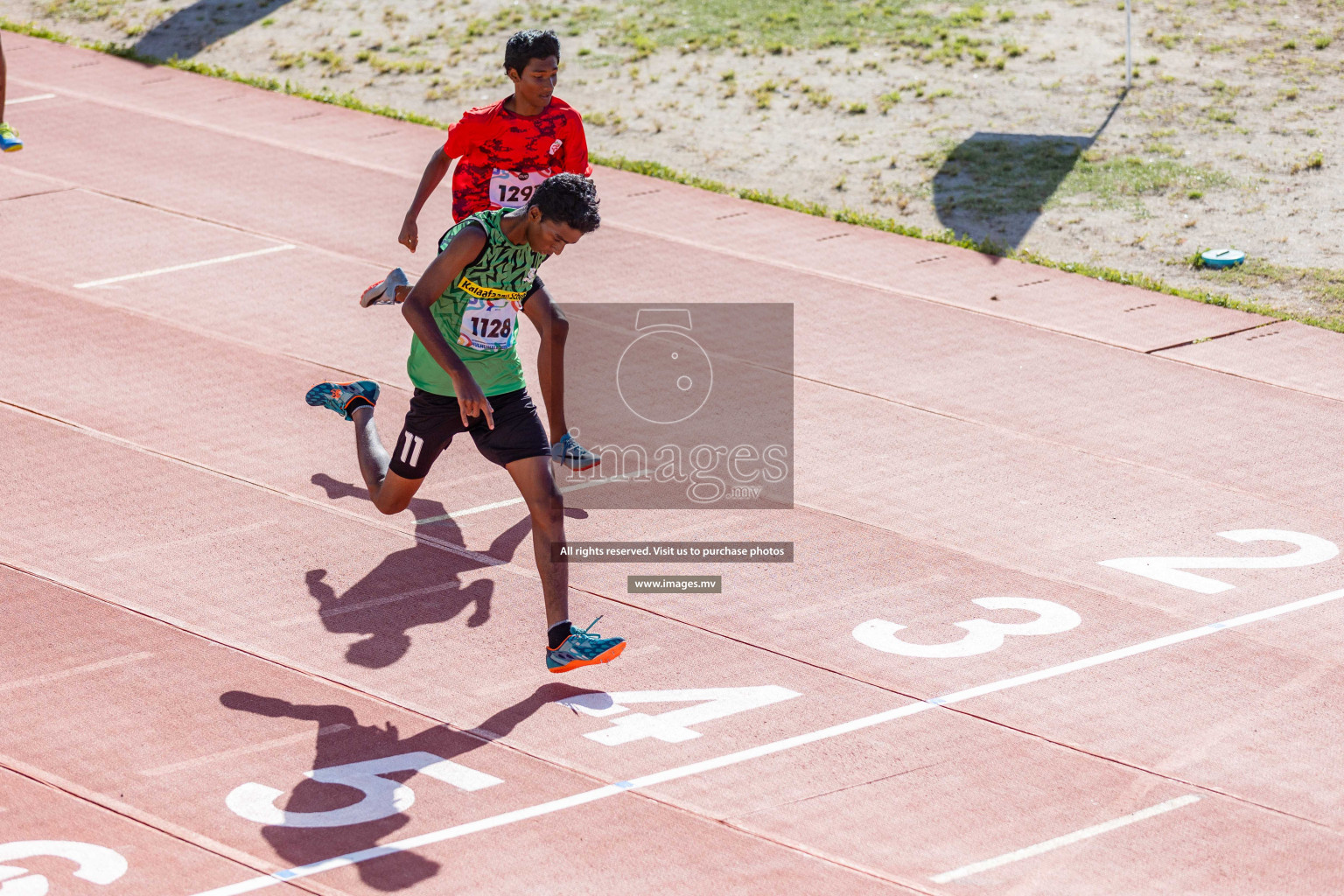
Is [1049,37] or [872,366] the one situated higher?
[1049,37]

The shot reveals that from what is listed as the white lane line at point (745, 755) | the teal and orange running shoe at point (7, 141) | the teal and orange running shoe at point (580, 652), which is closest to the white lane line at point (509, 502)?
the teal and orange running shoe at point (580, 652)

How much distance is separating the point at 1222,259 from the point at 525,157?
22.9 ft

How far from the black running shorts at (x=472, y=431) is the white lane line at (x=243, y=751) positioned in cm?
127

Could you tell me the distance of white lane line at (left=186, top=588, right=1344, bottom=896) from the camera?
19.0ft

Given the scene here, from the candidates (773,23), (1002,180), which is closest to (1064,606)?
(1002,180)

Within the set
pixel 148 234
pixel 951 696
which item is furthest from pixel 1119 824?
pixel 148 234

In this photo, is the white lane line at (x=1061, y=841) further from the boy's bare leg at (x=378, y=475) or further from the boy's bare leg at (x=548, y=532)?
the boy's bare leg at (x=378, y=475)

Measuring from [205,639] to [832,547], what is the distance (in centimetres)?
310

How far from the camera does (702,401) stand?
10.6 metres

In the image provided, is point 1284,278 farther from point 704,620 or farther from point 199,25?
point 199,25

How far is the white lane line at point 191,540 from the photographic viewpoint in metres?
8.27

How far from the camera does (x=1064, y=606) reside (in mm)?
8102

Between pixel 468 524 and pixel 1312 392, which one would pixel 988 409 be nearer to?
pixel 1312 392

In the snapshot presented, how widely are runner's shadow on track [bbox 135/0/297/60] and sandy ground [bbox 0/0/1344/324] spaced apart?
39 millimetres
